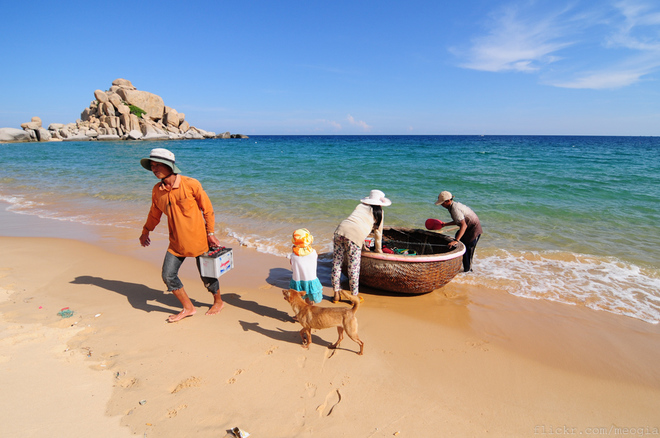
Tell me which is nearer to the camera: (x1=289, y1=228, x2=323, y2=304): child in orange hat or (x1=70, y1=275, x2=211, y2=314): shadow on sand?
(x1=289, y1=228, x2=323, y2=304): child in orange hat

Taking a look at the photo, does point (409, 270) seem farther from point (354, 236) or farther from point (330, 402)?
point (330, 402)

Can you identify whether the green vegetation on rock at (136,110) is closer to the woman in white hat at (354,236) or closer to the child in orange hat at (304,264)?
the woman in white hat at (354,236)

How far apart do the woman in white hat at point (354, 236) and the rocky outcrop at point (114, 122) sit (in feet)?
220

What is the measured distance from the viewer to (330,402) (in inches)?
109

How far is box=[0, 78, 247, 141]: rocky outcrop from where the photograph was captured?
57044 mm

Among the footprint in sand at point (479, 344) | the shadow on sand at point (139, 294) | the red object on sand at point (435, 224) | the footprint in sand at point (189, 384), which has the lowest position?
the footprint in sand at point (479, 344)

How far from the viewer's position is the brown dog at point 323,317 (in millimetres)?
3285

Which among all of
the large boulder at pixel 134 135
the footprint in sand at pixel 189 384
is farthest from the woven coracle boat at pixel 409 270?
the large boulder at pixel 134 135

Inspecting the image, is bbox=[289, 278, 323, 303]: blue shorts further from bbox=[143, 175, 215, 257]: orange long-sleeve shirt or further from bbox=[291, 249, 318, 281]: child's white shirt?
bbox=[143, 175, 215, 257]: orange long-sleeve shirt

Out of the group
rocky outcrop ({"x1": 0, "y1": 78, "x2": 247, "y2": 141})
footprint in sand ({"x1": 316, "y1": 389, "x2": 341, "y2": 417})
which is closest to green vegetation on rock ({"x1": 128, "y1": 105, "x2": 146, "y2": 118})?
rocky outcrop ({"x1": 0, "y1": 78, "x2": 247, "y2": 141})

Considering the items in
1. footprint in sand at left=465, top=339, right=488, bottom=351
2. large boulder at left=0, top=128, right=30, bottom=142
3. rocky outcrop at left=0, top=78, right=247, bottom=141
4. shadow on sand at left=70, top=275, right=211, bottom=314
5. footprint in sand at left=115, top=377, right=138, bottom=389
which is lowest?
footprint in sand at left=465, top=339, right=488, bottom=351

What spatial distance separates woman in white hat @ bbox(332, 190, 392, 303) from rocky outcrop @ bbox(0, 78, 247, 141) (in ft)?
220

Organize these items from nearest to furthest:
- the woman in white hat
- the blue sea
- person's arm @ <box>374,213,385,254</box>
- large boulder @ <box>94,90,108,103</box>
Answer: the woman in white hat, person's arm @ <box>374,213,385,254</box>, the blue sea, large boulder @ <box>94,90,108,103</box>

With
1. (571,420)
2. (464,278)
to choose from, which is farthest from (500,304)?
(571,420)
